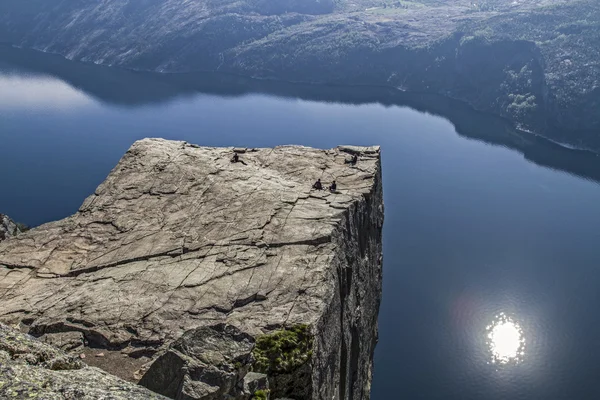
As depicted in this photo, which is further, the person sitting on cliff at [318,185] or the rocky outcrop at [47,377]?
the person sitting on cliff at [318,185]

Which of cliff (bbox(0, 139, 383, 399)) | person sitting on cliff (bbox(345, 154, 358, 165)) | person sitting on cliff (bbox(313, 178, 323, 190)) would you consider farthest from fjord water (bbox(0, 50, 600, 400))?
person sitting on cliff (bbox(313, 178, 323, 190))

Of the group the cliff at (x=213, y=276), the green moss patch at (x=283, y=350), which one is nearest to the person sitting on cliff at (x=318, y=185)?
the cliff at (x=213, y=276)

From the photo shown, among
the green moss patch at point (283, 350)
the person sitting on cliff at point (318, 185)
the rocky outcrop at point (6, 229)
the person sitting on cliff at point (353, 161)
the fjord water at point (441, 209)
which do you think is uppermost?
the person sitting on cliff at point (353, 161)

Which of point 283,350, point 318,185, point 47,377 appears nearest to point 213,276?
point 283,350

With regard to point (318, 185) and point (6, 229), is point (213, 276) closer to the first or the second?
point (318, 185)

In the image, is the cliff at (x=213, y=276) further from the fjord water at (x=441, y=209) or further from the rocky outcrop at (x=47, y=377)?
the fjord water at (x=441, y=209)
